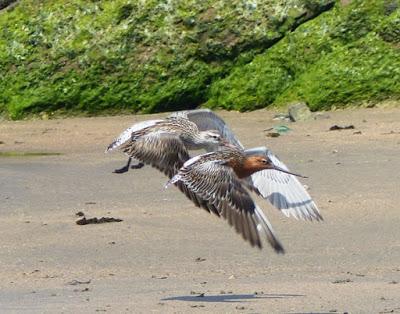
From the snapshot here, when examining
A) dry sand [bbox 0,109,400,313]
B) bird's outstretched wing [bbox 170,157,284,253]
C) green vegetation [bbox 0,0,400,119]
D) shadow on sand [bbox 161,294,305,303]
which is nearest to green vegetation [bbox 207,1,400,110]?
green vegetation [bbox 0,0,400,119]

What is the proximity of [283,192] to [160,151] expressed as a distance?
0.79 meters

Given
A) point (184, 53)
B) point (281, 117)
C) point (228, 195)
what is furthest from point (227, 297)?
point (184, 53)

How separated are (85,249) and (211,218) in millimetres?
1126

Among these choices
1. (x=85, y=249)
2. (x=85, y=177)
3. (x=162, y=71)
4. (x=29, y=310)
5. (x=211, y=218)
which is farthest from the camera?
(x=162, y=71)

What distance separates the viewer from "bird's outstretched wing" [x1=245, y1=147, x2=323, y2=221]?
8039 millimetres

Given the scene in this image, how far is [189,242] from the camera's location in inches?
323

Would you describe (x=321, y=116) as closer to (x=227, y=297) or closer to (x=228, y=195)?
(x=228, y=195)

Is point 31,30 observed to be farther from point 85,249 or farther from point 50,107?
point 85,249

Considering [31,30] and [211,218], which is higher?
[31,30]

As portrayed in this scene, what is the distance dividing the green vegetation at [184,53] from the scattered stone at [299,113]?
505 mm

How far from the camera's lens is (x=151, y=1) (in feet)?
47.1

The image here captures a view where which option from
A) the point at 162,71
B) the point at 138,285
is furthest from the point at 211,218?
the point at 162,71

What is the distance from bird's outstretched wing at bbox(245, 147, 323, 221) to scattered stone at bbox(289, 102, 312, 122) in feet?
14.0

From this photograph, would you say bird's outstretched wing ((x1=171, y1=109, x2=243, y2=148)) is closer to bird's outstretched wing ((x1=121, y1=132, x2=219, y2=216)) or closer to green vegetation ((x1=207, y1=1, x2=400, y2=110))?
bird's outstretched wing ((x1=121, y1=132, x2=219, y2=216))
